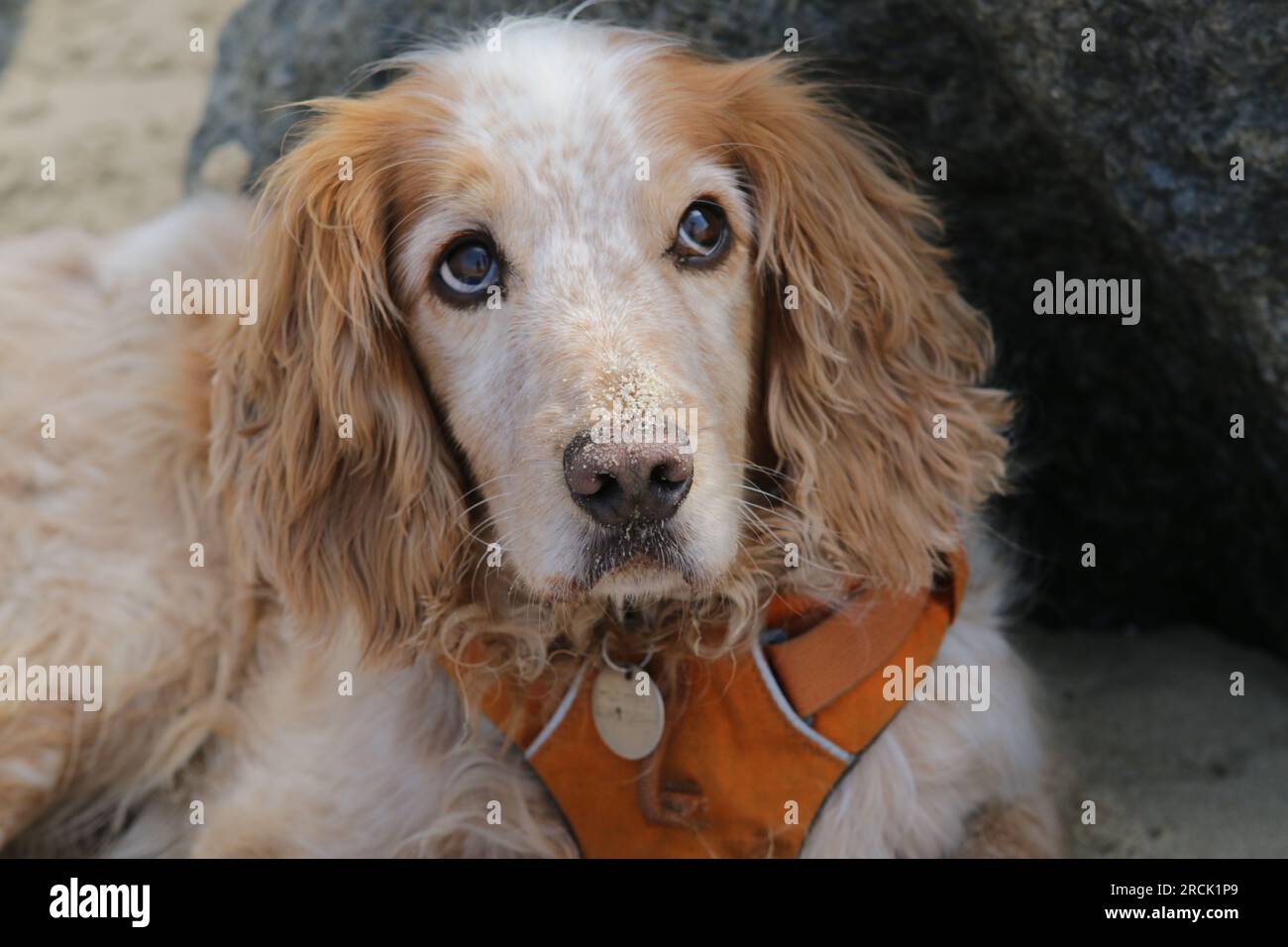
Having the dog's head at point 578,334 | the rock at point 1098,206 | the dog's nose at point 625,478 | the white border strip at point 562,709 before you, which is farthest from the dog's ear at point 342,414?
the rock at point 1098,206

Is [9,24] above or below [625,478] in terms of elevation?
above

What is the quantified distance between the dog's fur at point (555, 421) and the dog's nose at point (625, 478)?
0.05 metres

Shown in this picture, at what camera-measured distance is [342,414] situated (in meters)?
3.05

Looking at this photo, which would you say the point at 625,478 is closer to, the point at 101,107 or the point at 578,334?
the point at 578,334

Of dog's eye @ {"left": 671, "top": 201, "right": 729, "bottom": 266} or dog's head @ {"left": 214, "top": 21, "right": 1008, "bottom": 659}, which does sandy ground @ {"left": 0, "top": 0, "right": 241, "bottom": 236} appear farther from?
dog's eye @ {"left": 671, "top": 201, "right": 729, "bottom": 266}

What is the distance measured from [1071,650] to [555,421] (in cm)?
251

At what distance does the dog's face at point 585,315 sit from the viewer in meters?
2.60

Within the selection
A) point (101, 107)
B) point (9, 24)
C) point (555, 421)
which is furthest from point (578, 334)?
point (9, 24)

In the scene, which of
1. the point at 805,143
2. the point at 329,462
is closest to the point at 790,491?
the point at 805,143

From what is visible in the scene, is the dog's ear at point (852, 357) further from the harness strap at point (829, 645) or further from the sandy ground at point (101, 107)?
the sandy ground at point (101, 107)

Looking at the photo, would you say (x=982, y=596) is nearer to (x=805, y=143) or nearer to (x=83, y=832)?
(x=805, y=143)

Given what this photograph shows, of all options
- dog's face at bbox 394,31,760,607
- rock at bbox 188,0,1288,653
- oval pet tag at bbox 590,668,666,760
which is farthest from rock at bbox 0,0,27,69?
oval pet tag at bbox 590,668,666,760

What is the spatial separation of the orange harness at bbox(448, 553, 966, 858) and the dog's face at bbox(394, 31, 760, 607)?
43cm

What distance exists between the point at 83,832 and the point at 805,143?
269 centimetres
